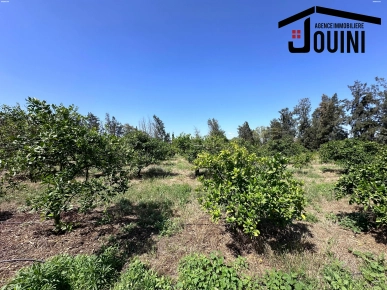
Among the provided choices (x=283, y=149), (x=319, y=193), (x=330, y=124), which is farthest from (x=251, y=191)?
(x=330, y=124)

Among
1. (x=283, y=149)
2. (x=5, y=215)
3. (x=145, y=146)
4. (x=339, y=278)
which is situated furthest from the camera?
(x=283, y=149)

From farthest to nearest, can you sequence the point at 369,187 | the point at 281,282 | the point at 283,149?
the point at 283,149 < the point at 369,187 < the point at 281,282

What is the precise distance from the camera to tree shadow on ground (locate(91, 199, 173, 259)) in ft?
11.0

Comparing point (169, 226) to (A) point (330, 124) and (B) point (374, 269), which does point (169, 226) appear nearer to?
(B) point (374, 269)

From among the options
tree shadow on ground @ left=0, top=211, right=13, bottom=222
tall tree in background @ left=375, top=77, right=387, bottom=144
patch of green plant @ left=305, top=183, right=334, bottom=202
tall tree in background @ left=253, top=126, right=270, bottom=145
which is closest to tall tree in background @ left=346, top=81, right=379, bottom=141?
tall tree in background @ left=375, top=77, right=387, bottom=144

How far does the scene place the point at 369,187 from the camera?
3.28 m

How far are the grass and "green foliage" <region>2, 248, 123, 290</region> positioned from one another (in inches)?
3.0

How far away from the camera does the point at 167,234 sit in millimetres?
3729

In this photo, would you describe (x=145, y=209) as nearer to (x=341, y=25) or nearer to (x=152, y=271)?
(x=152, y=271)

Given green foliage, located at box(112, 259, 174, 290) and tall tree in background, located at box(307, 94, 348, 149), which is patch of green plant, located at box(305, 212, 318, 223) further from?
tall tree in background, located at box(307, 94, 348, 149)

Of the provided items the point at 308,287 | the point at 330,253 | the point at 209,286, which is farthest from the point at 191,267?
the point at 330,253

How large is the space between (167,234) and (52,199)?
2.39 metres

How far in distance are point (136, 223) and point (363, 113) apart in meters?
39.8

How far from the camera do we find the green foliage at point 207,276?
2.28 meters
